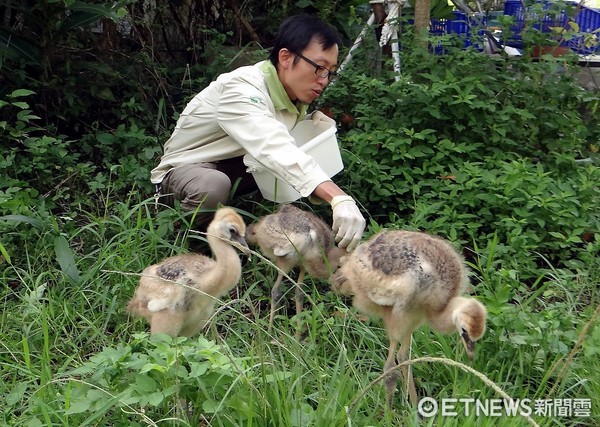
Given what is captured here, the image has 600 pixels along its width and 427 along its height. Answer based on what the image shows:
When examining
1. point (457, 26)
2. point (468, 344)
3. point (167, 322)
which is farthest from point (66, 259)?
point (457, 26)

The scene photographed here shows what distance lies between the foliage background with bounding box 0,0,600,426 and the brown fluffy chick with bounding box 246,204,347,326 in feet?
0.48

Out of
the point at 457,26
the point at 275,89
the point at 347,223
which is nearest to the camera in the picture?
the point at 347,223

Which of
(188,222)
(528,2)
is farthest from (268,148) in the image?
Answer: (528,2)

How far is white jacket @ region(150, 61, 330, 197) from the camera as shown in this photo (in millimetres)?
4145

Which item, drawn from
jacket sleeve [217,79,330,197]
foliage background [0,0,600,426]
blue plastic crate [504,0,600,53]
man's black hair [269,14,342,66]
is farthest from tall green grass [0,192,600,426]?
blue plastic crate [504,0,600,53]

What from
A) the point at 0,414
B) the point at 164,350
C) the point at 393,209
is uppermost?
the point at 164,350

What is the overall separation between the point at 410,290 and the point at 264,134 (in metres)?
1.42

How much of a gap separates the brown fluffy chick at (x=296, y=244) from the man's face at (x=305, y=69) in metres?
0.85

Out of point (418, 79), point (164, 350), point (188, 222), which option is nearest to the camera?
point (164, 350)

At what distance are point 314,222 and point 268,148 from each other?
0.54m

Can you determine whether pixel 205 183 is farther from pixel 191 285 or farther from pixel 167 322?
pixel 167 322

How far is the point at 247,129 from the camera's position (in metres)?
4.48

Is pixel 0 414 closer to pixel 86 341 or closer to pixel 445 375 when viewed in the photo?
pixel 86 341

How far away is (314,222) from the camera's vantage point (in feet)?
14.7
